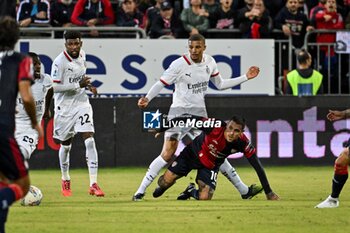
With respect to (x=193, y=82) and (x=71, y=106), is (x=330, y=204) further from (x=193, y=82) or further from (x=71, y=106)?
(x=71, y=106)

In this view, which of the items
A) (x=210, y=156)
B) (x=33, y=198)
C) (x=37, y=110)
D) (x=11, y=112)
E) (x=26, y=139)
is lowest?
(x=33, y=198)

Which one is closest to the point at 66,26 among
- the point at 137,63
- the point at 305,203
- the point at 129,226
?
the point at 137,63

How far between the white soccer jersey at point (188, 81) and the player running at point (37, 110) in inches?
67.6

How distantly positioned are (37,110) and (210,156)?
250 centimetres

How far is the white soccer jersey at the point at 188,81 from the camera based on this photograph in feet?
52.9

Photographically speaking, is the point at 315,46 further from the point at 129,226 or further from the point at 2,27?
the point at 2,27

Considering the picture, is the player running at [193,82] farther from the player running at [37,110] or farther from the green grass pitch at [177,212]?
the player running at [37,110]

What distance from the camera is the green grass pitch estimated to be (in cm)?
1183

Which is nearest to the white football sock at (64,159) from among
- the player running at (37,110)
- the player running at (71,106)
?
the player running at (71,106)

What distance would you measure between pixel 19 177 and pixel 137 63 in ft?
40.2

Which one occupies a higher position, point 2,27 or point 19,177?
point 2,27

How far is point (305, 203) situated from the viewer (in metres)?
14.7

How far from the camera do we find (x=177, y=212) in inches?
529

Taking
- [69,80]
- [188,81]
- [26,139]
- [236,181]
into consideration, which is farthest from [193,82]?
[26,139]
